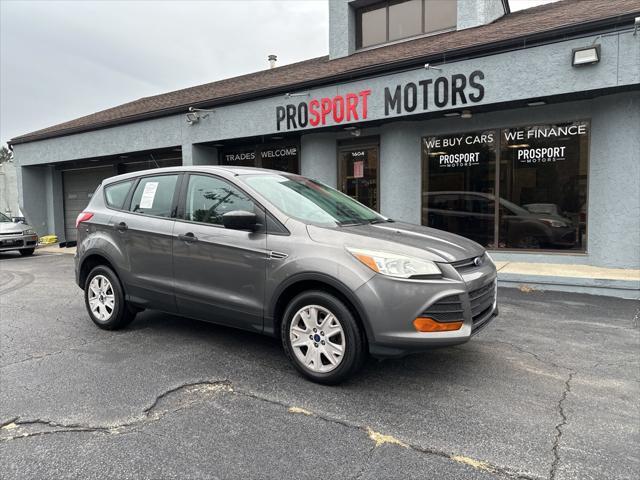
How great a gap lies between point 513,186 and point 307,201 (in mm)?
6160

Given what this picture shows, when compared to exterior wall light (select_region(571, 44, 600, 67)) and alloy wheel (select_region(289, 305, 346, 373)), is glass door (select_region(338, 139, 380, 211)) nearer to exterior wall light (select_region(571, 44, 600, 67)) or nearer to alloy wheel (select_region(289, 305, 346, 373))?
exterior wall light (select_region(571, 44, 600, 67))

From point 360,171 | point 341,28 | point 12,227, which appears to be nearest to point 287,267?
point 360,171

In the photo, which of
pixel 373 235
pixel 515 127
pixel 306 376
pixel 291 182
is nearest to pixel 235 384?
pixel 306 376

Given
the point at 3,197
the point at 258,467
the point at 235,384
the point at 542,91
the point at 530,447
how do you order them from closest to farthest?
the point at 258,467 < the point at 530,447 < the point at 235,384 < the point at 542,91 < the point at 3,197

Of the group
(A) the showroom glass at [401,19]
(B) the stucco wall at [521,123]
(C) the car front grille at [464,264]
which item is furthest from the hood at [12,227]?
(C) the car front grille at [464,264]

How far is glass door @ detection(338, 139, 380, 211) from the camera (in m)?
10.7

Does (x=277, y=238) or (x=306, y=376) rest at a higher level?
(x=277, y=238)

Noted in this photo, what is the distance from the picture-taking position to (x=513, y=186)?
9.09 metres

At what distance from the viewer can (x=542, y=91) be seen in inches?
306

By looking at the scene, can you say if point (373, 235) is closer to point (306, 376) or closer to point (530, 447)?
point (306, 376)

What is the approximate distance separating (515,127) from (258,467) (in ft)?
27.1

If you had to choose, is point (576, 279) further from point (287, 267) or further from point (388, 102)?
point (287, 267)

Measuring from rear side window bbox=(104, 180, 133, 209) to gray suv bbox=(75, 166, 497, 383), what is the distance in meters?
0.02

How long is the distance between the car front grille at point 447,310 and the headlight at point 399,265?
20 centimetres
